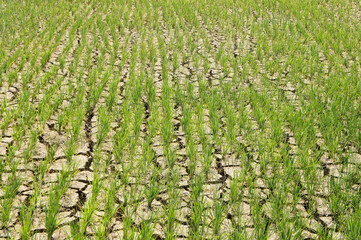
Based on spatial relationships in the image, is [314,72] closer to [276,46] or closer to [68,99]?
[276,46]

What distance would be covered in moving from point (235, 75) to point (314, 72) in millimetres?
945

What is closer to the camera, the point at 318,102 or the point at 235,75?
the point at 318,102

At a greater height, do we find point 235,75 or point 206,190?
point 235,75

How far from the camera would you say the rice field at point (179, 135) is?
206 cm

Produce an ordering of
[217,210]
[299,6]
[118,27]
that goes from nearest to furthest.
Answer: [217,210] → [118,27] → [299,6]

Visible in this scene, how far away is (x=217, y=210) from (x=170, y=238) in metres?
0.29

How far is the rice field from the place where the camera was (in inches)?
81.0

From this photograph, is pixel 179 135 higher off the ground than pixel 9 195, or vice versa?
pixel 179 135

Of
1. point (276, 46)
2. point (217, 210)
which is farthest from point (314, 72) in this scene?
point (217, 210)

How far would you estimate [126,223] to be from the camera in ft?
6.38

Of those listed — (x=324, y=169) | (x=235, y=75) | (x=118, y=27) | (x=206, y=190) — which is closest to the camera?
(x=206, y=190)

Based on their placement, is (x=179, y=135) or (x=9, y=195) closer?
(x=9, y=195)

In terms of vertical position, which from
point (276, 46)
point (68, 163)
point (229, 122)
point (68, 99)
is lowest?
point (68, 163)

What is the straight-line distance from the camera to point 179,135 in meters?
3.08
